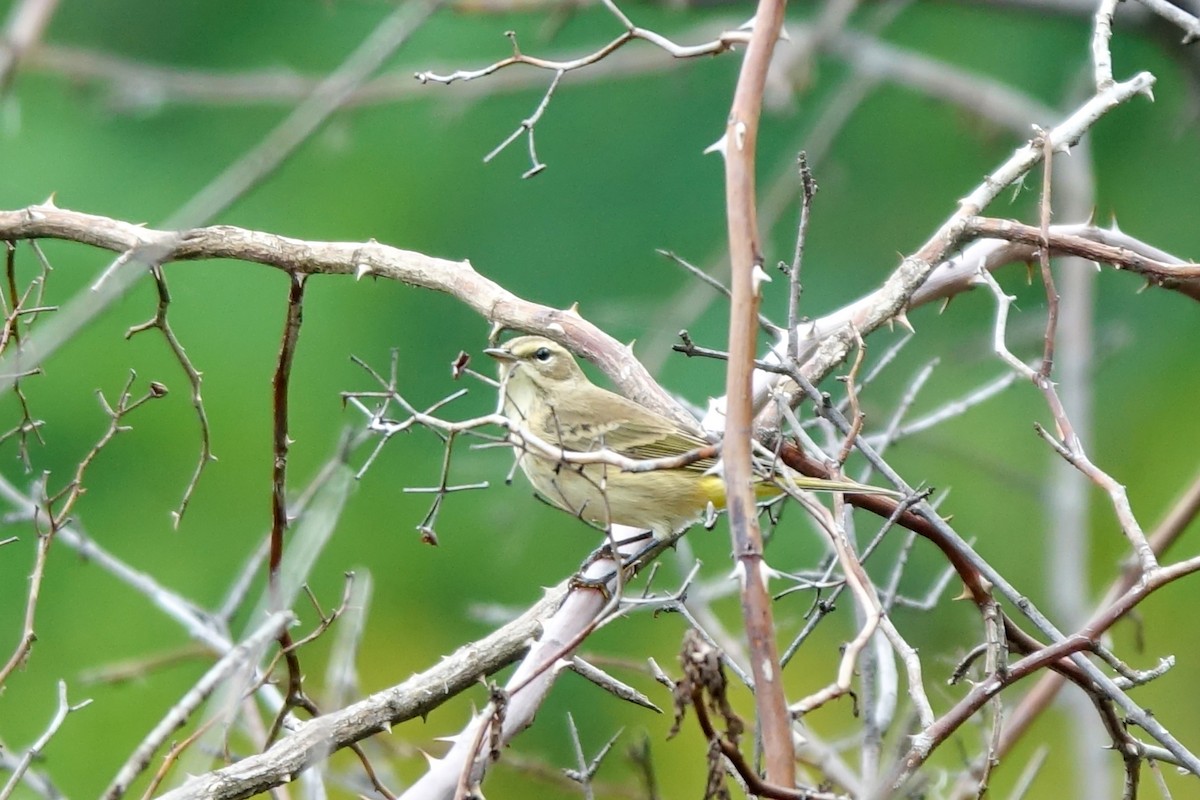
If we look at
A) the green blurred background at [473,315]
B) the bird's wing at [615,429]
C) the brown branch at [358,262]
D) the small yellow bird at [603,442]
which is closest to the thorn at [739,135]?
the brown branch at [358,262]

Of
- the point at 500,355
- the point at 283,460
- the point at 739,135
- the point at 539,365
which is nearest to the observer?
the point at 739,135

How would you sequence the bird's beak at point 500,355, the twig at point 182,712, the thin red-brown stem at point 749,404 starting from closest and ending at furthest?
the thin red-brown stem at point 749,404
the twig at point 182,712
the bird's beak at point 500,355

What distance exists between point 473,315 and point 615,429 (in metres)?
5.14

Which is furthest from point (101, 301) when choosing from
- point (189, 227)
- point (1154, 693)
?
point (1154, 693)

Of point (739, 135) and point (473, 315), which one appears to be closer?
point (739, 135)

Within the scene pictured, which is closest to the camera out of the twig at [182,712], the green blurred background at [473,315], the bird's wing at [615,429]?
the twig at [182,712]

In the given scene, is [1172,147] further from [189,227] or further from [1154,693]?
[189,227]

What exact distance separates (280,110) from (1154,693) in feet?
23.4

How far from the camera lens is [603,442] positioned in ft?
10.1

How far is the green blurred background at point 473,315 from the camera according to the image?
27.6ft

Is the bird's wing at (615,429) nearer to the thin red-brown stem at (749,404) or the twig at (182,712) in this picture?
the twig at (182,712)

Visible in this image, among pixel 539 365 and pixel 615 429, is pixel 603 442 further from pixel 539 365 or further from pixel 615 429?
pixel 539 365

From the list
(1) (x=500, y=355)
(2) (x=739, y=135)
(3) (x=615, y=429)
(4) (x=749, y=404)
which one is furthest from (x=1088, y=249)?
(3) (x=615, y=429)

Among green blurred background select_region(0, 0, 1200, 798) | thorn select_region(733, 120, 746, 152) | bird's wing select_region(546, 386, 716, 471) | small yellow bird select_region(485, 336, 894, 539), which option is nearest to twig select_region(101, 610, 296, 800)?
thorn select_region(733, 120, 746, 152)
